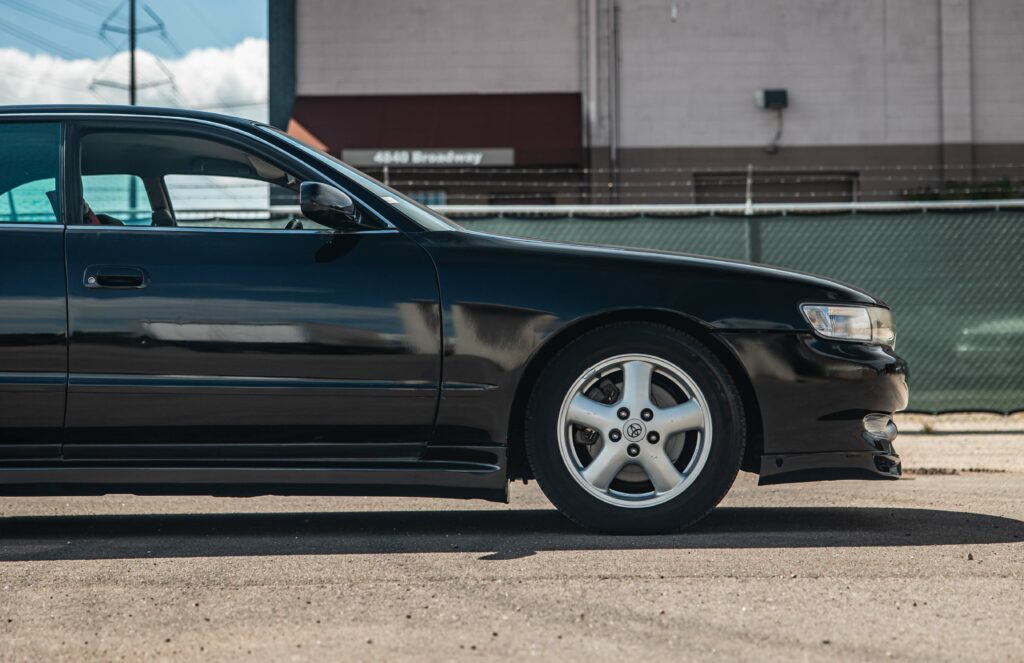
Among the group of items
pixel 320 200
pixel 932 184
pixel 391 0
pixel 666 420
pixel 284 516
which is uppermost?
pixel 391 0

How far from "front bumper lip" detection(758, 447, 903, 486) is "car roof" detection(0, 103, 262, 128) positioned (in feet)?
7.80

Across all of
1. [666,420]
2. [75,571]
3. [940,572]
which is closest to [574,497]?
[666,420]

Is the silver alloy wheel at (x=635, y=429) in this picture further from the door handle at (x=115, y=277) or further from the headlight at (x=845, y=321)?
the door handle at (x=115, y=277)

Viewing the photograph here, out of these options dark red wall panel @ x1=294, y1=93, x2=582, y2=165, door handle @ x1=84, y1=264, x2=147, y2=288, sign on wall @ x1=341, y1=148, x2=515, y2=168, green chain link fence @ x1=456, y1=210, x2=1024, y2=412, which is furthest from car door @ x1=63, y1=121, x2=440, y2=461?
dark red wall panel @ x1=294, y1=93, x2=582, y2=165

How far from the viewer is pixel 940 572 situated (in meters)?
4.16

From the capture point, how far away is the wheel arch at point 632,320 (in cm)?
482

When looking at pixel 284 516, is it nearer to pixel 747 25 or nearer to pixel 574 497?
pixel 574 497

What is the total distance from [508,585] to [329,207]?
63.6 inches

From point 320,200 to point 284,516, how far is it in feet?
5.23

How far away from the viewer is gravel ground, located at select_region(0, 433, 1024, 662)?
3291 mm

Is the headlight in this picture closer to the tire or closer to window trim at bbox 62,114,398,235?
the tire

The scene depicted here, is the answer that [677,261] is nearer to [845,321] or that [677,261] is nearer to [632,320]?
[632,320]

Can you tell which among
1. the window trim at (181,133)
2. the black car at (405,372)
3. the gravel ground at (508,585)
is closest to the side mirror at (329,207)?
the black car at (405,372)

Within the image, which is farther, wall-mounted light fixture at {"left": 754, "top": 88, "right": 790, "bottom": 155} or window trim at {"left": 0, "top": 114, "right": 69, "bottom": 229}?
wall-mounted light fixture at {"left": 754, "top": 88, "right": 790, "bottom": 155}
